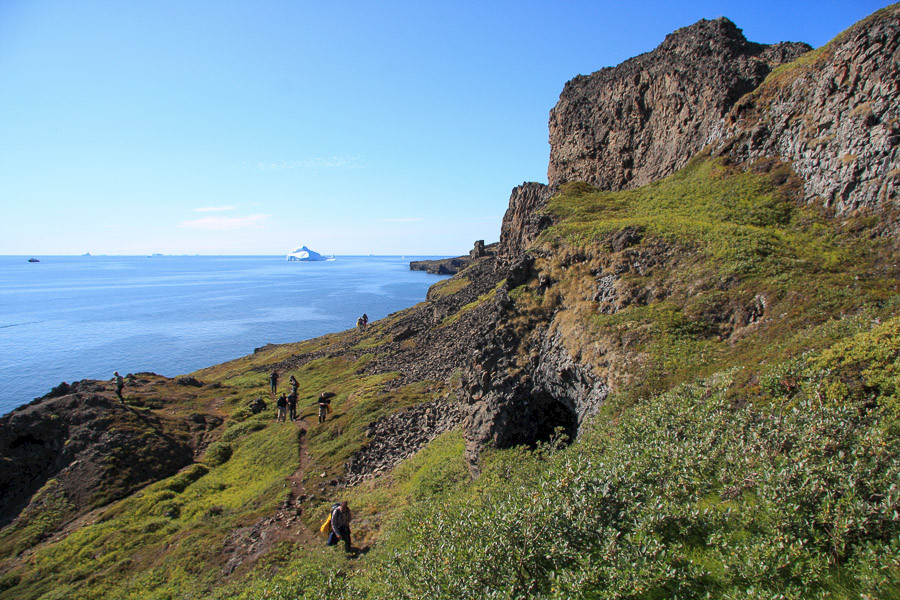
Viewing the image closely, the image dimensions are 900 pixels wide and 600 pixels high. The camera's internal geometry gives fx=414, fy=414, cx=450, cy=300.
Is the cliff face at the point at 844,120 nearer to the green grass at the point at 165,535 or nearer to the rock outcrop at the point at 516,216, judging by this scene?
the rock outcrop at the point at 516,216

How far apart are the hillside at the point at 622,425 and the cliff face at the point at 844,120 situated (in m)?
0.14

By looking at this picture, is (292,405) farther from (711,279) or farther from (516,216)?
(516,216)

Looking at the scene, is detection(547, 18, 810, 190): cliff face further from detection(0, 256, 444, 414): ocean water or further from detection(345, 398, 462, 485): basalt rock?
detection(0, 256, 444, 414): ocean water

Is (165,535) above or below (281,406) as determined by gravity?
below

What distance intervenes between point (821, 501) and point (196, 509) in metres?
29.5

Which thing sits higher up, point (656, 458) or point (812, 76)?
point (812, 76)

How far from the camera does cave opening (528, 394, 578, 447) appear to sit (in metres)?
21.0

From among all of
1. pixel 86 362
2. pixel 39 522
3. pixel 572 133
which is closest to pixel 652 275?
pixel 39 522

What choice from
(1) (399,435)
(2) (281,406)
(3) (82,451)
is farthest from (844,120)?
(3) (82,451)

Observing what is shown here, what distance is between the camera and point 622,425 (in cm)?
1273

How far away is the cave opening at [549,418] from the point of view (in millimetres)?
21000

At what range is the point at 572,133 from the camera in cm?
5656

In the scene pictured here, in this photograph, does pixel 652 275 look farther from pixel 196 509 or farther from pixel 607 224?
pixel 196 509

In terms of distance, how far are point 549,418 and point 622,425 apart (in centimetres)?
917
